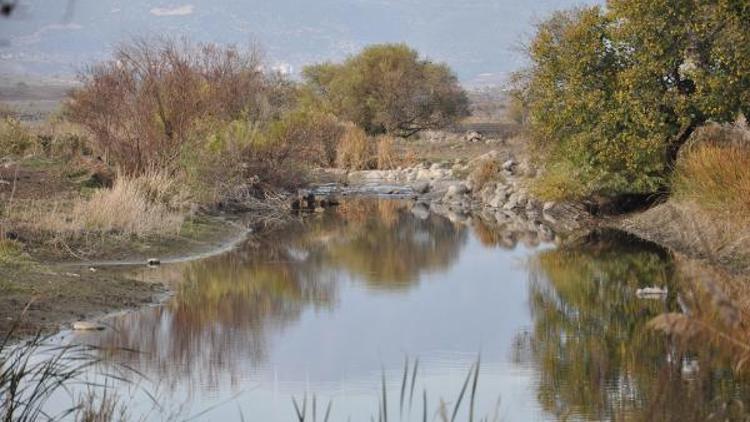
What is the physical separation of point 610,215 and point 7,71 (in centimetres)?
2334

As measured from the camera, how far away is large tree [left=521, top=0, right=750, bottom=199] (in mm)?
22984

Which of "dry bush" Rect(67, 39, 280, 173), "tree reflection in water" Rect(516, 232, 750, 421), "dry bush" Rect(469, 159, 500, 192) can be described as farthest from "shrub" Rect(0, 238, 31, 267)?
"dry bush" Rect(469, 159, 500, 192)

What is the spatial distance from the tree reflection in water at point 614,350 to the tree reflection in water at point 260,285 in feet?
8.36

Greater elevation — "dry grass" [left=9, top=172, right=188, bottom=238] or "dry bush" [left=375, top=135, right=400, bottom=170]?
"dry bush" [left=375, top=135, right=400, bottom=170]

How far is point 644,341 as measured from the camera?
13555 millimetres

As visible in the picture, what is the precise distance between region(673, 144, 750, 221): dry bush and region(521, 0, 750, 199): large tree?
30.1 inches

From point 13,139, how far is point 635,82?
1531cm

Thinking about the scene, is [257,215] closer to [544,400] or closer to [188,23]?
[544,400]

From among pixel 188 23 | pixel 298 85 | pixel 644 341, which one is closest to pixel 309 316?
pixel 644 341

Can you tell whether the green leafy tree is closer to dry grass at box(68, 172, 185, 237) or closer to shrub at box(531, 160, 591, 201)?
shrub at box(531, 160, 591, 201)

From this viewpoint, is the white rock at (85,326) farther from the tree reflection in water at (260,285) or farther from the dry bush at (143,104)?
the dry bush at (143,104)

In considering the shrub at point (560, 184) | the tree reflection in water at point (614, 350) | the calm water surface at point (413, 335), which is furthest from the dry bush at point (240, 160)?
the tree reflection in water at point (614, 350)

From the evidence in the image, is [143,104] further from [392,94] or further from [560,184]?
[392,94]

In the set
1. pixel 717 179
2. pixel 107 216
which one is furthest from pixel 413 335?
pixel 717 179
